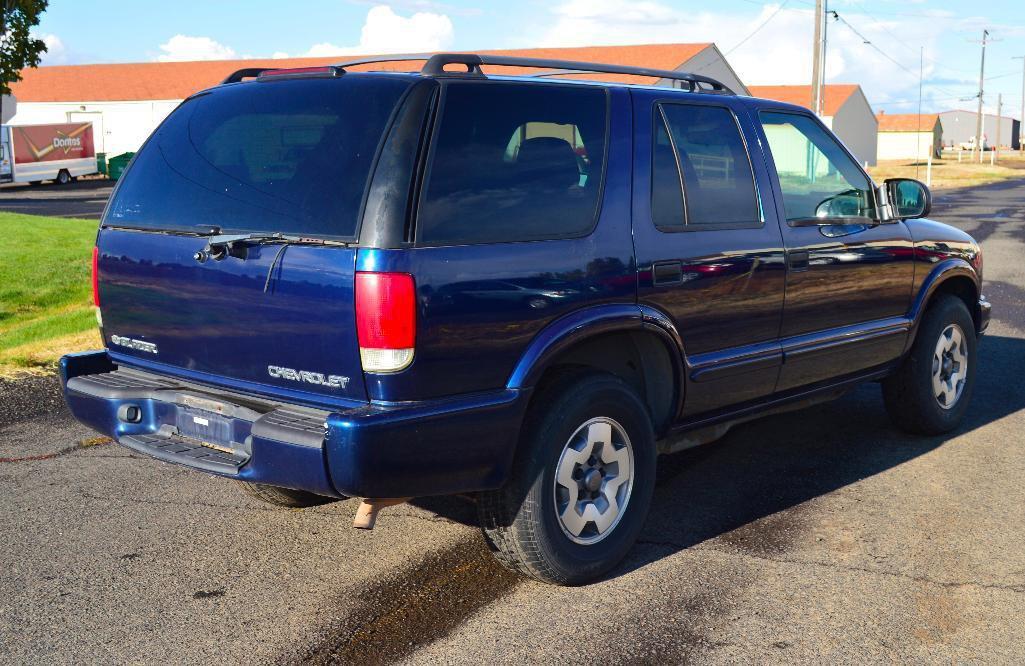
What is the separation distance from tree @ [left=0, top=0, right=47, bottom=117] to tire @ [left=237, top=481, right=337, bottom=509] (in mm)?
12766

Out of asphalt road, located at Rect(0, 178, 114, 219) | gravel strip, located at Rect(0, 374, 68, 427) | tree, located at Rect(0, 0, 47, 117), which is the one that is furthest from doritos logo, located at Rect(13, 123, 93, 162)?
gravel strip, located at Rect(0, 374, 68, 427)

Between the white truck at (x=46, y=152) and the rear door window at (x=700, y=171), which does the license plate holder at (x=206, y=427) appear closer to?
the rear door window at (x=700, y=171)

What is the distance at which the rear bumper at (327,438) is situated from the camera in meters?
3.67

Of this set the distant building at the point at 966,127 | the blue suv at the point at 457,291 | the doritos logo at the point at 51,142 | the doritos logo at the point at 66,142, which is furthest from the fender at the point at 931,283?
the distant building at the point at 966,127

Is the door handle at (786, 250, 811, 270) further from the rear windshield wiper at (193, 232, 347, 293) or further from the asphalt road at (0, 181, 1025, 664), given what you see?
the rear windshield wiper at (193, 232, 347, 293)

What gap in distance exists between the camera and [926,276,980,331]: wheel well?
21.4 feet

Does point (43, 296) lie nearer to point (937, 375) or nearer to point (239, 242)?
point (239, 242)

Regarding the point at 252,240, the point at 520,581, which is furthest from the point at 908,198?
the point at 252,240

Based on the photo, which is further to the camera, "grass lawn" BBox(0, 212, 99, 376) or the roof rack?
"grass lawn" BBox(0, 212, 99, 376)

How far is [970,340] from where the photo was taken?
6734mm

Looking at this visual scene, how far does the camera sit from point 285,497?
517 centimetres

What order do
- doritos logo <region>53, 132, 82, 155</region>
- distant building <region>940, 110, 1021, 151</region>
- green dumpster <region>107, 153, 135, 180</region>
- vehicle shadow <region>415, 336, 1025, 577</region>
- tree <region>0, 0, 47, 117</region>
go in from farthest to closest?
distant building <region>940, 110, 1021, 151</region>, green dumpster <region>107, 153, 135, 180</region>, doritos logo <region>53, 132, 82, 155</region>, tree <region>0, 0, 47, 117</region>, vehicle shadow <region>415, 336, 1025, 577</region>

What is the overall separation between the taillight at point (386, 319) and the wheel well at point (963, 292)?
12.9 feet

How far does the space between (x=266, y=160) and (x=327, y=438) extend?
1107mm
